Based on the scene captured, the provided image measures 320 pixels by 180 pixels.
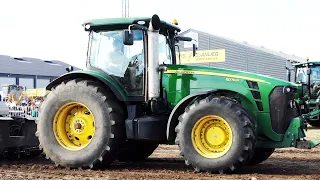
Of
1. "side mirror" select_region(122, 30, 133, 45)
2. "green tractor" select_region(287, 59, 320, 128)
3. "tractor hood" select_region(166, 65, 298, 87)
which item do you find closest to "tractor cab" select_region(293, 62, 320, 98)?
"green tractor" select_region(287, 59, 320, 128)

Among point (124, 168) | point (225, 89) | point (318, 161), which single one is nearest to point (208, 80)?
point (225, 89)

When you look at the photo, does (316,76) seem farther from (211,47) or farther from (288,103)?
(211,47)

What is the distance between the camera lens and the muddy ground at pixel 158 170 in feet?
21.1

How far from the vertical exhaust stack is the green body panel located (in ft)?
1.01

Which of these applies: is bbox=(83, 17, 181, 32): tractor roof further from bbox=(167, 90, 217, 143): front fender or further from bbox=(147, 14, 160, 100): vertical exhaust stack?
bbox=(167, 90, 217, 143): front fender

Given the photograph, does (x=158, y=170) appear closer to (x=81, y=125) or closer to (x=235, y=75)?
(x=81, y=125)

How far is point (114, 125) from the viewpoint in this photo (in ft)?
22.7

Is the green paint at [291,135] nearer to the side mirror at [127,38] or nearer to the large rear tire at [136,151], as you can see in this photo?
the large rear tire at [136,151]

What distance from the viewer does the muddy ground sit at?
6434 millimetres

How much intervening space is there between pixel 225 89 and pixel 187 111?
65cm

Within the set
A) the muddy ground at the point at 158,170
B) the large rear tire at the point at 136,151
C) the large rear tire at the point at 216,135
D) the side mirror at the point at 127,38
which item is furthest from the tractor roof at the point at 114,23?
the muddy ground at the point at 158,170

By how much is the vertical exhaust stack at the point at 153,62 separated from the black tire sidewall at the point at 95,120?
2.48 feet

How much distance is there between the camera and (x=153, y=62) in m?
7.11

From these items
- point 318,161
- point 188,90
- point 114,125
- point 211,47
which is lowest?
point 318,161
